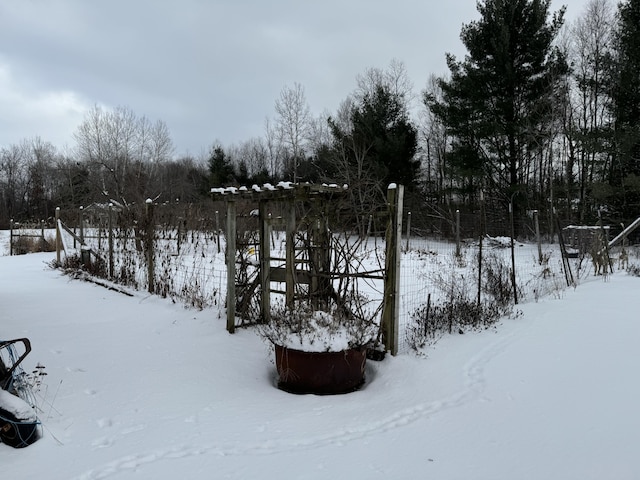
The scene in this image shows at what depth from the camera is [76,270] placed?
9.91m

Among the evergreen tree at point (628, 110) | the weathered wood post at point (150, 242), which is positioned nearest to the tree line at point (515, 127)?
the evergreen tree at point (628, 110)

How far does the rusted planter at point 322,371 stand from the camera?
13.0ft

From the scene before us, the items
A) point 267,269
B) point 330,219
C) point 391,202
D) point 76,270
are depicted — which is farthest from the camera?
point 76,270

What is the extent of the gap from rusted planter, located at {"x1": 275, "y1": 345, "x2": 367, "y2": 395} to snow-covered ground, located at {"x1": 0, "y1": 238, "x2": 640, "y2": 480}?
0.15 m

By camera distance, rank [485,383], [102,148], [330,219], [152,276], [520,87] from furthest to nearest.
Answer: [102,148]
[520,87]
[152,276]
[330,219]
[485,383]

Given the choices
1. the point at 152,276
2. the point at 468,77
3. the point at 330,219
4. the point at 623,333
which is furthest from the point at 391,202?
the point at 468,77

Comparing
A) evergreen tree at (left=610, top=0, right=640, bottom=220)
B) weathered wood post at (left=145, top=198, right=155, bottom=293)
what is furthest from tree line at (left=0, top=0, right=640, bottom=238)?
weathered wood post at (left=145, top=198, right=155, bottom=293)

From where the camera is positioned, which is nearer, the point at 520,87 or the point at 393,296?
the point at 393,296

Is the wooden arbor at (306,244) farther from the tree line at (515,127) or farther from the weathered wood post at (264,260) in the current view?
the tree line at (515,127)

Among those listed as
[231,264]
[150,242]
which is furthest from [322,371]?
[150,242]

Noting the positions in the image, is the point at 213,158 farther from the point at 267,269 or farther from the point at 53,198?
the point at 267,269

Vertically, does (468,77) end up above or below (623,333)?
above

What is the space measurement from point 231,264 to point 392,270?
2.12 metres

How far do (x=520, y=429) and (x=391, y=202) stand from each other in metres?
2.31
